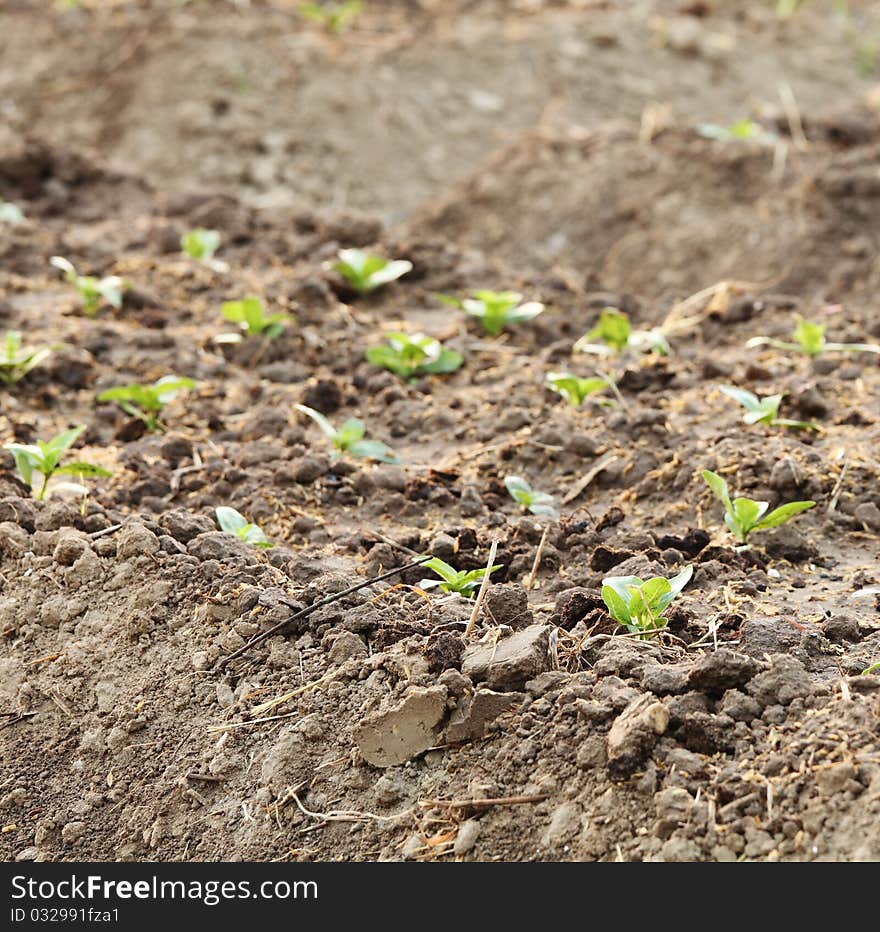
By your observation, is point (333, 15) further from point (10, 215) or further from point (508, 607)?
point (508, 607)

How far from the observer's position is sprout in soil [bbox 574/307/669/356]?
394cm

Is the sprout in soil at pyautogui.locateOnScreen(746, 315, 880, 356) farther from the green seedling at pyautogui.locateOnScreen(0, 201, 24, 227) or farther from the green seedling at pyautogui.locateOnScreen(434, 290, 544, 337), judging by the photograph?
the green seedling at pyautogui.locateOnScreen(0, 201, 24, 227)

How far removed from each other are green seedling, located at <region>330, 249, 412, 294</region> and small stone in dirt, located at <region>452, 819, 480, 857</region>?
257 cm

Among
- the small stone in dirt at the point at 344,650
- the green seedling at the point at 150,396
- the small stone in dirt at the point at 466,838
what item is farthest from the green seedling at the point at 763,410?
the small stone in dirt at the point at 466,838

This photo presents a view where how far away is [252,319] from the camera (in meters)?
4.11

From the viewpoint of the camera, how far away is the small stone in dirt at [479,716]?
2.25 m

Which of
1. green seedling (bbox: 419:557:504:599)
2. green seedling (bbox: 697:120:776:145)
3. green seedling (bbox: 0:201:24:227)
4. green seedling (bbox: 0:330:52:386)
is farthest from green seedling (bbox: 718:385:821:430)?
green seedling (bbox: 0:201:24:227)

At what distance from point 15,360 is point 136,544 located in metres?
1.22

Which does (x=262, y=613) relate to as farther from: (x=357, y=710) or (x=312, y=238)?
(x=312, y=238)

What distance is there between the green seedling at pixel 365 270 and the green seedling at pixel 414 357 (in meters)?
0.54

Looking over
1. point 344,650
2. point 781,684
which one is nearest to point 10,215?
point 344,650

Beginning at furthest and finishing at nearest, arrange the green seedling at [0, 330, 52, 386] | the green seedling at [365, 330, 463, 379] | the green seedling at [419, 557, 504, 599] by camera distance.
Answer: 1. the green seedling at [365, 330, 463, 379]
2. the green seedling at [0, 330, 52, 386]
3. the green seedling at [419, 557, 504, 599]

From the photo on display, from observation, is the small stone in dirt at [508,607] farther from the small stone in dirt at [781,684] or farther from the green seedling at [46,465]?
the green seedling at [46,465]

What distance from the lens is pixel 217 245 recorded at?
4918 millimetres
